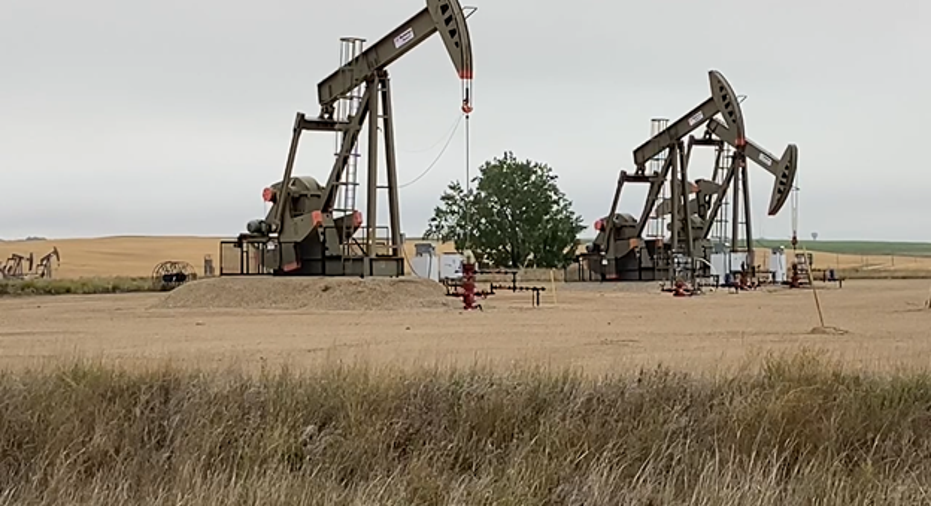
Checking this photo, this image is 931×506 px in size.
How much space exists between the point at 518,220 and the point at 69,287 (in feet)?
73.9

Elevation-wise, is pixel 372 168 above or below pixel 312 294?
above

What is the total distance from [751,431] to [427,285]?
1997 cm

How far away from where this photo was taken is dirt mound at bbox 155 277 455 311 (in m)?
24.9

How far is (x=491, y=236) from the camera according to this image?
55.1m

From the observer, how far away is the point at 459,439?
6832 mm

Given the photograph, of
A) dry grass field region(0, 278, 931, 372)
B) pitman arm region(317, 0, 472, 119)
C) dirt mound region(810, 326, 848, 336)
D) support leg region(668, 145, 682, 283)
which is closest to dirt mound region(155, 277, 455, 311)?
dry grass field region(0, 278, 931, 372)

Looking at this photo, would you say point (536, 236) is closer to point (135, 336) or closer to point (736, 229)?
point (736, 229)

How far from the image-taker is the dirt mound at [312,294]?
2491cm

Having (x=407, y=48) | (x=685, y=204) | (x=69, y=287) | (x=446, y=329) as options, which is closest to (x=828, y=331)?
(x=446, y=329)

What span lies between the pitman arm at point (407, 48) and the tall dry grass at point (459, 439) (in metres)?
18.1

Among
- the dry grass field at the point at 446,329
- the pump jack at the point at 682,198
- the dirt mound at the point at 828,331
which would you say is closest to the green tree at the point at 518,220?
the pump jack at the point at 682,198

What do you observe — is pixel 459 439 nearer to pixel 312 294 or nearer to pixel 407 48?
pixel 312 294

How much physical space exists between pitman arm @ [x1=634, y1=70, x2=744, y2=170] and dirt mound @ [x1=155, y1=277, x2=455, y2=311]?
15498mm

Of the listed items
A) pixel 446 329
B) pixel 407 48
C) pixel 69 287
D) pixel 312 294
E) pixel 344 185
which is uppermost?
pixel 407 48
